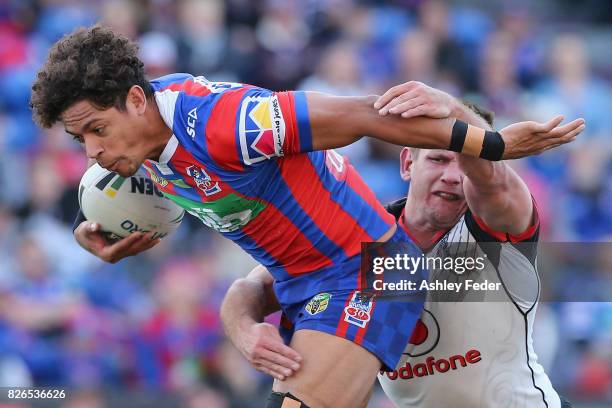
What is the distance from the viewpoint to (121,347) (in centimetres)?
826

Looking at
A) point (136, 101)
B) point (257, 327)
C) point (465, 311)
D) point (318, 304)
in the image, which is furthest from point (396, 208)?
point (136, 101)

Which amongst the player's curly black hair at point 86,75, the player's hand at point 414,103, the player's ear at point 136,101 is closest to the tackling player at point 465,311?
the player's hand at point 414,103

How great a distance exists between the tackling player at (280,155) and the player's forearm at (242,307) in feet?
0.82

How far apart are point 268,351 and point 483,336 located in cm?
101

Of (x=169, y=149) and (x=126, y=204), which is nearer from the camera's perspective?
(x=169, y=149)

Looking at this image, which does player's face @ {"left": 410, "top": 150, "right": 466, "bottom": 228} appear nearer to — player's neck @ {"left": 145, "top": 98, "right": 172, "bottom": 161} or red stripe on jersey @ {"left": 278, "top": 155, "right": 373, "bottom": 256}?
red stripe on jersey @ {"left": 278, "top": 155, "right": 373, "bottom": 256}

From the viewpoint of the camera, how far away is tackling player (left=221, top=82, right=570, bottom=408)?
15.6 feet

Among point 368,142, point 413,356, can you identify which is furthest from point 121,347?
point 413,356

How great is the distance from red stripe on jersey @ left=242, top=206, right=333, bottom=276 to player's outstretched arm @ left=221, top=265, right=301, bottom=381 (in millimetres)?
302

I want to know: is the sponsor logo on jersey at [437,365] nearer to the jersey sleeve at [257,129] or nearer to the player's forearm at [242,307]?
the player's forearm at [242,307]

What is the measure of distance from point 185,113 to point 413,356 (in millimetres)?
1555

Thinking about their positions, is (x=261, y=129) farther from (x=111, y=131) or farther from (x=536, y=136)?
(x=536, y=136)

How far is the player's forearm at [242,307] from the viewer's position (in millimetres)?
5016

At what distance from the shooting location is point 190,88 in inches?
182
